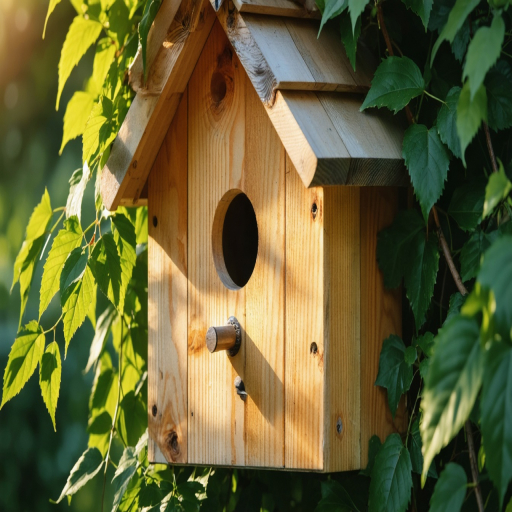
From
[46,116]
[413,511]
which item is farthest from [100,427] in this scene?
[46,116]

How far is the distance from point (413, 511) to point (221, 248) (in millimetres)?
601

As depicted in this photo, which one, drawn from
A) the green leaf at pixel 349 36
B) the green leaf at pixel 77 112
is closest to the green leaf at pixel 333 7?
the green leaf at pixel 349 36

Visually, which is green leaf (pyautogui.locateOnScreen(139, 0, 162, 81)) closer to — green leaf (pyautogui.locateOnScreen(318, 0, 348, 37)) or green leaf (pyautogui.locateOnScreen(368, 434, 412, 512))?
green leaf (pyautogui.locateOnScreen(318, 0, 348, 37))

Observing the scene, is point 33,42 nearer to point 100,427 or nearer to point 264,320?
point 100,427

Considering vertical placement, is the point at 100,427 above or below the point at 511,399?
above

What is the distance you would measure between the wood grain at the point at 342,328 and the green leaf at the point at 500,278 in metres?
0.46

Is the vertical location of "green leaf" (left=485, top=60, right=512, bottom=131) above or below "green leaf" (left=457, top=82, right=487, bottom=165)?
above

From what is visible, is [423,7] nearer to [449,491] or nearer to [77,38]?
[449,491]

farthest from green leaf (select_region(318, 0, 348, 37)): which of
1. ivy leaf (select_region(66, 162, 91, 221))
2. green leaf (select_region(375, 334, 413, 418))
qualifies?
ivy leaf (select_region(66, 162, 91, 221))

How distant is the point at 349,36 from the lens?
4.01ft

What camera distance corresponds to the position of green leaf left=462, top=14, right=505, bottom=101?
33.9 inches

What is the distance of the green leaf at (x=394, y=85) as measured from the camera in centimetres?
119

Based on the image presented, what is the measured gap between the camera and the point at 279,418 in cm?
129

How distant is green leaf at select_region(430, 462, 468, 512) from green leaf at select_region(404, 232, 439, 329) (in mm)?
330
